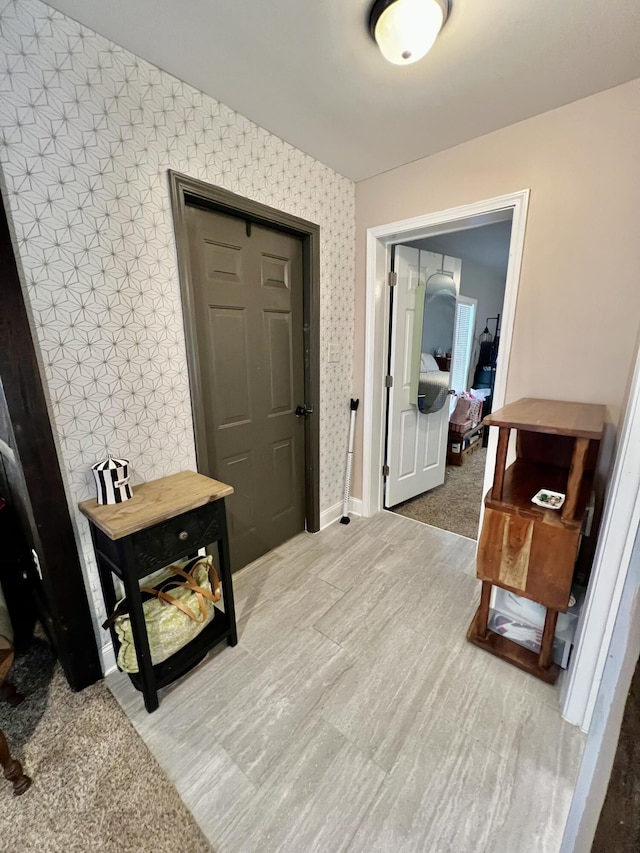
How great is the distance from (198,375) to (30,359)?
24.5 inches

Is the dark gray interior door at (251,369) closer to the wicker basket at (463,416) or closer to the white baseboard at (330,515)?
the white baseboard at (330,515)

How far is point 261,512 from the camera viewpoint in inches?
87.4

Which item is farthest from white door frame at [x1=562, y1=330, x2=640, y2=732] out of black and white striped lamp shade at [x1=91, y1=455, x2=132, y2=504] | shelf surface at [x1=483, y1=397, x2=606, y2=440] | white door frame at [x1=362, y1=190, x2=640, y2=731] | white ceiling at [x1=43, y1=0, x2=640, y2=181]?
black and white striped lamp shade at [x1=91, y1=455, x2=132, y2=504]

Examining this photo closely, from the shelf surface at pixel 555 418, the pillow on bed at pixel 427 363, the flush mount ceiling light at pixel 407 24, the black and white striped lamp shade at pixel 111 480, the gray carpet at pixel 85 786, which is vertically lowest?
the gray carpet at pixel 85 786

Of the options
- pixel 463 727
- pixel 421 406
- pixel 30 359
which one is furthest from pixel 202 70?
pixel 463 727

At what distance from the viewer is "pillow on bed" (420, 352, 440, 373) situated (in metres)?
2.91

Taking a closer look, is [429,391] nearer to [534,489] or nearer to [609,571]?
[534,489]

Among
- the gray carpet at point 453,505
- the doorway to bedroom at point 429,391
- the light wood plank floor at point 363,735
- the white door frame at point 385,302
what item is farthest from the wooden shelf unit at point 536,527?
the gray carpet at point 453,505

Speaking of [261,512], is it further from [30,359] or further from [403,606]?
[30,359]

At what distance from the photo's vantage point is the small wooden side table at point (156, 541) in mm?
1195

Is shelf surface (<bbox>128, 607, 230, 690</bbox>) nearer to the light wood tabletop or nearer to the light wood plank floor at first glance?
the light wood plank floor

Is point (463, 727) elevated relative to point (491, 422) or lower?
lower

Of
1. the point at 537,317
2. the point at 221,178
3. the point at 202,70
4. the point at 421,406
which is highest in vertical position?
the point at 202,70

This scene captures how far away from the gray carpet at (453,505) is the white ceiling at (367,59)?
8.06 ft
